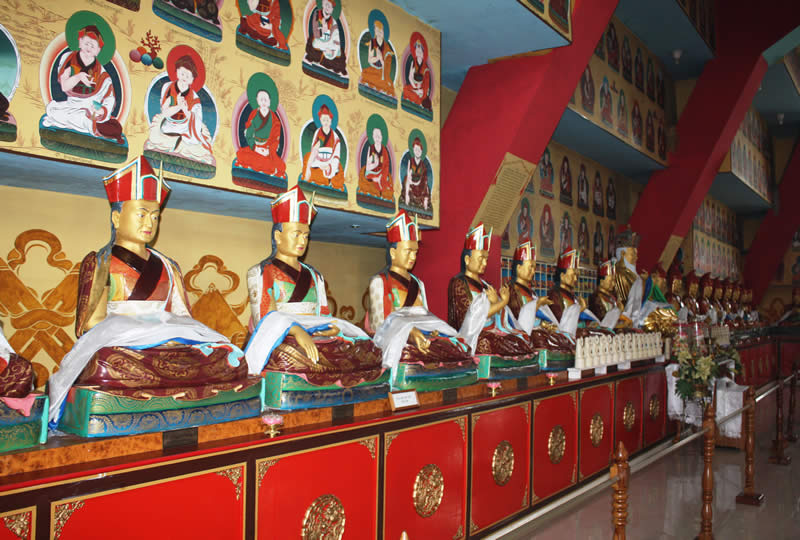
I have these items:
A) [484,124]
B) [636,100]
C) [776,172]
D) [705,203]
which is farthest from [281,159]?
[776,172]

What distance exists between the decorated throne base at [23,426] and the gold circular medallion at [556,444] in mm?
4042

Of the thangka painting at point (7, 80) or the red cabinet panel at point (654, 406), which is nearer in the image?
the thangka painting at point (7, 80)

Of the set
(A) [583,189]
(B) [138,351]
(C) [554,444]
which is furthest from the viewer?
(A) [583,189]

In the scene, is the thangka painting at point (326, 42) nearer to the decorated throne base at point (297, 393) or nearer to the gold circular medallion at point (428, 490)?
the decorated throne base at point (297, 393)

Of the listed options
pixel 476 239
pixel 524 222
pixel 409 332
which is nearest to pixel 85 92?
pixel 409 332

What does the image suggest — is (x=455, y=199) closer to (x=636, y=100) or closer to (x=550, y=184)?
(x=550, y=184)

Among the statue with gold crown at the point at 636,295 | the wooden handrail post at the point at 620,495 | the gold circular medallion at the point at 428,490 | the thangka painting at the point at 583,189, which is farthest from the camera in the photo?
the thangka painting at the point at 583,189

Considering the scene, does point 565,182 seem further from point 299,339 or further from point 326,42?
point 299,339

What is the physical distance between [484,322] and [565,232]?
542cm

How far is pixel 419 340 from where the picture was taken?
168 inches

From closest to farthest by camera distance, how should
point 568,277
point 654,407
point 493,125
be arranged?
point 493,125 < point 568,277 < point 654,407

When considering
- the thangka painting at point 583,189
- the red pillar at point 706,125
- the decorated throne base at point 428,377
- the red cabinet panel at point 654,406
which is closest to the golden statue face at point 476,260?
the decorated throne base at point 428,377

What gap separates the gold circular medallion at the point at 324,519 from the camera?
10.6 ft

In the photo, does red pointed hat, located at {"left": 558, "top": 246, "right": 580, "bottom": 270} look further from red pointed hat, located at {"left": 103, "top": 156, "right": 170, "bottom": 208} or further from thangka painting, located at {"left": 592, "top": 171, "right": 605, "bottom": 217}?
red pointed hat, located at {"left": 103, "top": 156, "right": 170, "bottom": 208}
